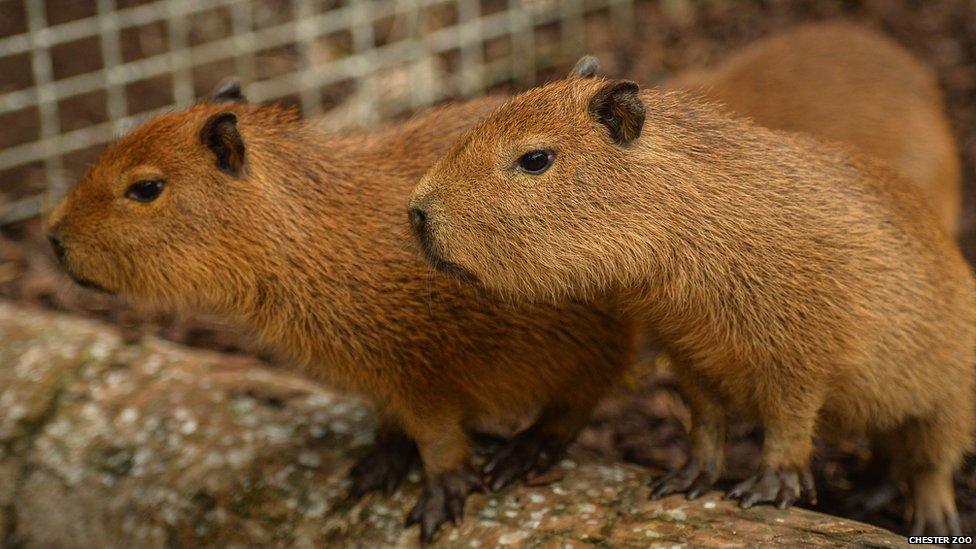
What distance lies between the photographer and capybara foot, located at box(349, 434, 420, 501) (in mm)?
4926

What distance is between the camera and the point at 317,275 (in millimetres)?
4688

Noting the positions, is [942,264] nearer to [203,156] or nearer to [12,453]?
[203,156]

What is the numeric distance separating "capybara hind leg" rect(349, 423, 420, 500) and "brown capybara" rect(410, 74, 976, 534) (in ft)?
3.85

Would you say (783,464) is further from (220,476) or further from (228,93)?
(228,93)

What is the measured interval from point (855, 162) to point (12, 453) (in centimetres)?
411

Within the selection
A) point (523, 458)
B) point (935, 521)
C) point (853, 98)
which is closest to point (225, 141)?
point (523, 458)

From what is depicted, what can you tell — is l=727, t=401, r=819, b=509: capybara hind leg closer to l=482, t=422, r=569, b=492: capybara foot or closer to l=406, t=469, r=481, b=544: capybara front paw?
l=482, t=422, r=569, b=492: capybara foot

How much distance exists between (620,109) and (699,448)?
1.54 metres

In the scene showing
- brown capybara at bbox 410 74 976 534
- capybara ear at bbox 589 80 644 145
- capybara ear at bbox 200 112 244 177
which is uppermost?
capybara ear at bbox 200 112 244 177

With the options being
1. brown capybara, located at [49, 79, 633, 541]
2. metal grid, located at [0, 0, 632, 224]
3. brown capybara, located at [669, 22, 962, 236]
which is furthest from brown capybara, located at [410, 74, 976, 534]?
metal grid, located at [0, 0, 632, 224]

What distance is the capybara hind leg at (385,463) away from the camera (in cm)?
493

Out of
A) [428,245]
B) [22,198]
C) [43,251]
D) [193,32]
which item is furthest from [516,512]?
[193,32]

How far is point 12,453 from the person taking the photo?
551cm

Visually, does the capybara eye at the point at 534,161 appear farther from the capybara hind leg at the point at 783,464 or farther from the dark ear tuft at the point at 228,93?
the dark ear tuft at the point at 228,93
